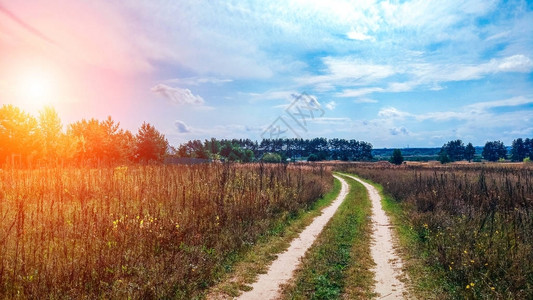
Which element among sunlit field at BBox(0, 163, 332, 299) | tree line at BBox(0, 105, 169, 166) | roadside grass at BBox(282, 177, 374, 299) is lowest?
roadside grass at BBox(282, 177, 374, 299)

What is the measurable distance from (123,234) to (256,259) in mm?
3620

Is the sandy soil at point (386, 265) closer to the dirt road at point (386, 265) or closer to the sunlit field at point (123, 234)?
the dirt road at point (386, 265)

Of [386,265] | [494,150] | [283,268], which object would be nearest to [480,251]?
[386,265]

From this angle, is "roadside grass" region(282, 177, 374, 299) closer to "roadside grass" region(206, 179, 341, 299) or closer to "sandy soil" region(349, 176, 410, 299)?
"sandy soil" region(349, 176, 410, 299)

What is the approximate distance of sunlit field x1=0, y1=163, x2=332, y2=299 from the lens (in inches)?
234

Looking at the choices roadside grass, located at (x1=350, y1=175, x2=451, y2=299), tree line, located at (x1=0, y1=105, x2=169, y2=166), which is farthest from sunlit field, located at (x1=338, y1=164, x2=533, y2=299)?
tree line, located at (x1=0, y1=105, x2=169, y2=166)

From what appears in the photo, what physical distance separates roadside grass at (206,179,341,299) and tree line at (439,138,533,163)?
477ft

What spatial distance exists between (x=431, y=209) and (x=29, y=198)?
54.9 ft

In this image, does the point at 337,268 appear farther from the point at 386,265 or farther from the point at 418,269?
the point at 418,269

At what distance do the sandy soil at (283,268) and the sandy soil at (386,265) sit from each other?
2.09 metres

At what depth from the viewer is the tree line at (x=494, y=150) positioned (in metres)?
149

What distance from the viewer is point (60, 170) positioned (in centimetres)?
1188

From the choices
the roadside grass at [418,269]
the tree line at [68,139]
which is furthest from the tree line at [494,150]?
the roadside grass at [418,269]

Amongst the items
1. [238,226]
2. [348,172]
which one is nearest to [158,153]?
[348,172]
